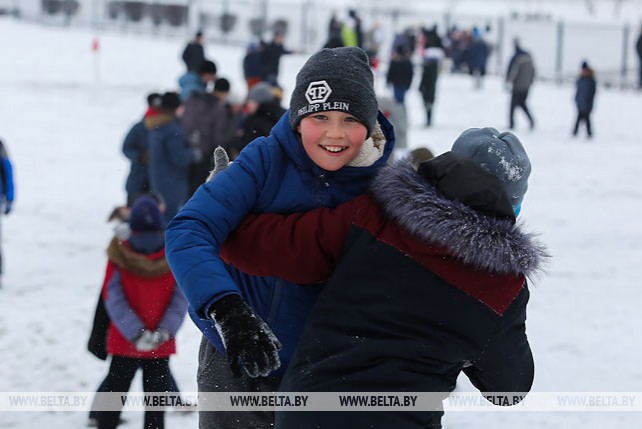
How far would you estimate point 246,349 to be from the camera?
1.80m

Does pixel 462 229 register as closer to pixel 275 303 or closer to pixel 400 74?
pixel 275 303

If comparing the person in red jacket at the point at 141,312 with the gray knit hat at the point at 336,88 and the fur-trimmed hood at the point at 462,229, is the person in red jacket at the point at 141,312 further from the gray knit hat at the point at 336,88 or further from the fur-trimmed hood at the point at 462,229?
the fur-trimmed hood at the point at 462,229

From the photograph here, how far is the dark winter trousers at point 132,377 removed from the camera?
14.5 ft

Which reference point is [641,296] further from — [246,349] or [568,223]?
[246,349]

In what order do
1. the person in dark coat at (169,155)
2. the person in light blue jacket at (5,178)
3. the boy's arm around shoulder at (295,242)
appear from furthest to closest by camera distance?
1. the person in dark coat at (169,155)
2. the person in light blue jacket at (5,178)
3. the boy's arm around shoulder at (295,242)

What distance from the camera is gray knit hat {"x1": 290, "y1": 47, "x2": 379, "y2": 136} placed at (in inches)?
83.8

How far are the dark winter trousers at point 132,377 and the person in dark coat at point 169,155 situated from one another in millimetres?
3531

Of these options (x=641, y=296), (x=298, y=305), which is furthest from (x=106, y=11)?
(x=298, y=305)

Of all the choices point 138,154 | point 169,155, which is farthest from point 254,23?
point 169,155

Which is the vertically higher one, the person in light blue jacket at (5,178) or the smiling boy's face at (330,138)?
the smiling boy's face at (330,138)

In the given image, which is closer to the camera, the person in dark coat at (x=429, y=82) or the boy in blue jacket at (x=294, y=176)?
the boy in blue jacket at (x=294, y=176)

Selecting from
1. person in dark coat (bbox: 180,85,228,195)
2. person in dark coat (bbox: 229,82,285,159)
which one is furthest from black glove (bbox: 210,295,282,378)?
person in dark coat (bbox: 180,85,228,195)

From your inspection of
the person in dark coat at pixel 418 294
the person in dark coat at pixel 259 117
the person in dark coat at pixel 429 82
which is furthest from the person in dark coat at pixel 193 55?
the person in dark coat at pixel 418 294

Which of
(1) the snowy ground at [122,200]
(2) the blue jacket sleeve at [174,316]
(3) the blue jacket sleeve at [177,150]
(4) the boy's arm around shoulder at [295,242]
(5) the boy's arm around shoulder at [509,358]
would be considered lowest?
(1) the snowy ground at [122,200]
